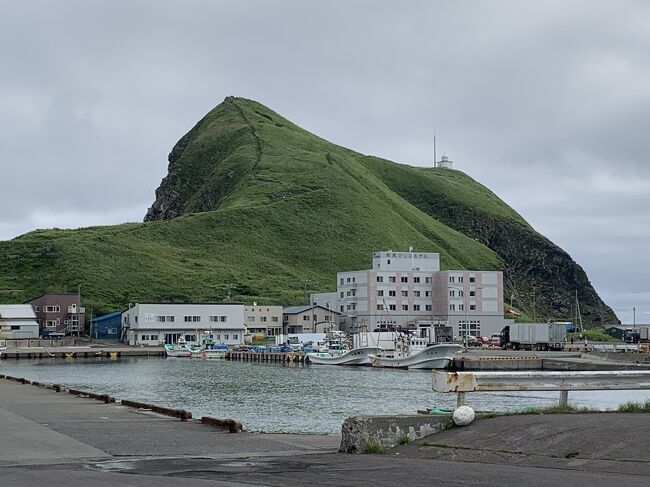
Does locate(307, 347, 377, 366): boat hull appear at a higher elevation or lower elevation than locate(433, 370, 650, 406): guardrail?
lower

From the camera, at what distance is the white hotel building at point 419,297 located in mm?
139750

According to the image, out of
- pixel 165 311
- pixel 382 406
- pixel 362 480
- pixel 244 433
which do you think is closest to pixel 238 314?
pixel 165 311

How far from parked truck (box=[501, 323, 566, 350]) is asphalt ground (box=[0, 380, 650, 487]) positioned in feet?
343

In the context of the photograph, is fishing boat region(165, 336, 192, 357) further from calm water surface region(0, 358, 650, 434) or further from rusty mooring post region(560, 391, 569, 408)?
rusty mooring post region(560, 391, 569, 408)

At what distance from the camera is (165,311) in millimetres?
→ 139250

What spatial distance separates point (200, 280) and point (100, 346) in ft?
151

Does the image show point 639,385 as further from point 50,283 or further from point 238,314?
point 50,283

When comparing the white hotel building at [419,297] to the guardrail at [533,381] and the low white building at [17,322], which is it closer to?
the low white building at [17,322]

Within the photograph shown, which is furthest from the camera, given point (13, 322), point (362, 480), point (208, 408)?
point (13, 322)

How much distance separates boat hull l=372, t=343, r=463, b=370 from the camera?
9475 centimetres

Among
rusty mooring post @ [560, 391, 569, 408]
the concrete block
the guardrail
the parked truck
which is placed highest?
the guardrail

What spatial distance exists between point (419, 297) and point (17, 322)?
64828 millimetres

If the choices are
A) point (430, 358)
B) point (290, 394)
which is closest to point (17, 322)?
point (430, 358)

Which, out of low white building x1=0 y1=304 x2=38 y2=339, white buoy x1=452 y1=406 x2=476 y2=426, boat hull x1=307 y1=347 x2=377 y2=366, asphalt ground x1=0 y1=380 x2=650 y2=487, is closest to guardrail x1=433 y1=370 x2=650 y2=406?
white buoy x1=452 y1=406 x2=476 y2=426
